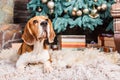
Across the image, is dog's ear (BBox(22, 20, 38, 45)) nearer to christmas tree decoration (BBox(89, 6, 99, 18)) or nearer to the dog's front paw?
the dog's front paw

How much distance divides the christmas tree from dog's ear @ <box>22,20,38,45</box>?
2.33 feet

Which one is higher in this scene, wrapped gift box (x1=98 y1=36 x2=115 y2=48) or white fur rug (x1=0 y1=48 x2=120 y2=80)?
white fur rug (x1=0 y1=48 x2=120 y2=80)

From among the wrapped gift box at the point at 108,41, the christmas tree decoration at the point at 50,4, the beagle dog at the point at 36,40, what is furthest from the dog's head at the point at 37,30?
the wrapped gift box at the point at 108,41

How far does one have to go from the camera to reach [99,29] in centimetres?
227

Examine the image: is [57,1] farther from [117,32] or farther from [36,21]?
[36,21]

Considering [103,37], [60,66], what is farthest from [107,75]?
[103,37]

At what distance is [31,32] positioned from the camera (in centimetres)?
119

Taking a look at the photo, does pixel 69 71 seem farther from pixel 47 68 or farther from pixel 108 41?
pixel 108 41

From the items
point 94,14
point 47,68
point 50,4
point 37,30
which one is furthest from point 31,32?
point 94,14

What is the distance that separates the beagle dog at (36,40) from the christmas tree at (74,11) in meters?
0.69

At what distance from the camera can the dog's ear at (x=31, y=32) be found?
1177 millimetres

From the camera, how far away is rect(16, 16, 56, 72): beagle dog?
1.17 meters

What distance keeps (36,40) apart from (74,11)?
777mm

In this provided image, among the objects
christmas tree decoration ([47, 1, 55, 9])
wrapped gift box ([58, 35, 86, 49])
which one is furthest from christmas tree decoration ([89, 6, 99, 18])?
christmas tree decoration ([47, 1, 55, 9])
